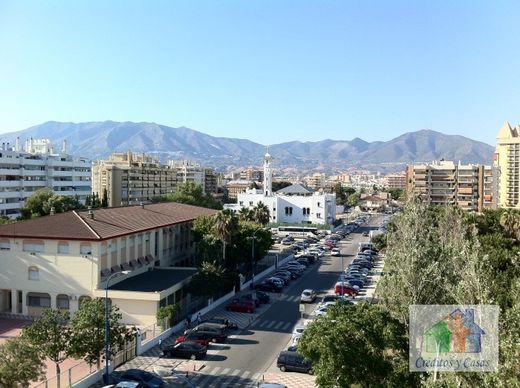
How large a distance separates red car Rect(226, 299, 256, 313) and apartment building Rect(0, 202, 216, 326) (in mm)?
3914

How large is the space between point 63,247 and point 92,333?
56.4 feet

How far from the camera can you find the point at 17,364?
24.6 meters

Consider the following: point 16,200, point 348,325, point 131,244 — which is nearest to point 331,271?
point 131,244

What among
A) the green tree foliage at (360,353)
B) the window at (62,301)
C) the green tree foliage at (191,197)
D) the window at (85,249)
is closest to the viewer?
the green tree foliage at (360,353)

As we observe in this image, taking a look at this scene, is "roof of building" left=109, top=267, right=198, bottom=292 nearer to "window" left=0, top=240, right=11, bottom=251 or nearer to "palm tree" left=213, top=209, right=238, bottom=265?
"palm tree" left=213, top=209, right=238, bottom=265

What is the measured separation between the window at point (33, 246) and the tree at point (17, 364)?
69.5 ft

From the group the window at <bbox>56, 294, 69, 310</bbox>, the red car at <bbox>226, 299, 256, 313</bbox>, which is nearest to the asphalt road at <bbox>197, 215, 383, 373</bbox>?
the red car at <bbox>226, 299, 256, 313</bbox>

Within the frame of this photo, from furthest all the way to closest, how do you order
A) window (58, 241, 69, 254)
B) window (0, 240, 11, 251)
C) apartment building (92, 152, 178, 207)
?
apartment building (92, 152, 178, 207) < window (0, 240, 11, 251) < window (58, 241, 69, 254)

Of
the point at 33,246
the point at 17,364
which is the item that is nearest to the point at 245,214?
the point at 33,246

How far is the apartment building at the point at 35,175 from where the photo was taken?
98625 mm

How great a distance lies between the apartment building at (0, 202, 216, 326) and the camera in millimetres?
43562

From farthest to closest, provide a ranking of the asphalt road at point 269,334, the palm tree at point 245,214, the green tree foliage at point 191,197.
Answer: the green tree foliage at point 191,197
the palm tree at point 245,214
the asphalt road at point 269,334

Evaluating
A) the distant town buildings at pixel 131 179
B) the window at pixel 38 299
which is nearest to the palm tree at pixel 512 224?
the window at pixel 38 299

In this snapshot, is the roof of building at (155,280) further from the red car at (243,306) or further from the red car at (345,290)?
the red car at (345,290)
